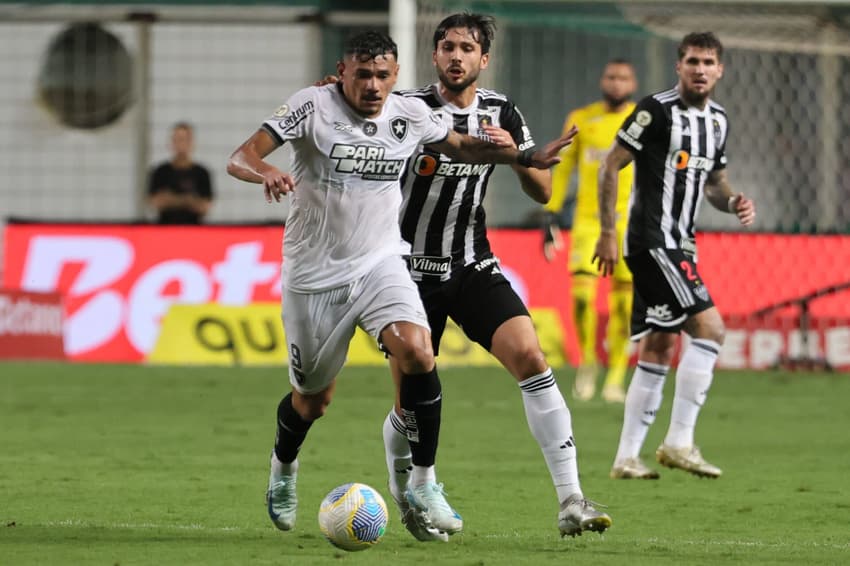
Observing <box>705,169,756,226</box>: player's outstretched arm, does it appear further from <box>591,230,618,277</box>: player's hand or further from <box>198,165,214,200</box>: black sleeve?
<box>198,165,214,200</box>: black sleeve

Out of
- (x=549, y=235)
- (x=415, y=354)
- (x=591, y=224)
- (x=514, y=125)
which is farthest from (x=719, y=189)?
(x=591, y=224)

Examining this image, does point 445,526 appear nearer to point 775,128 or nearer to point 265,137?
point 265,137

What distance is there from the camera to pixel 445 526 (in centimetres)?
683

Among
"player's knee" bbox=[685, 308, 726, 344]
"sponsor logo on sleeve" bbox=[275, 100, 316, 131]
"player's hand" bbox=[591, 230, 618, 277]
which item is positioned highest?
"sponsor logo on sleeve" bbox=[275, 100, 316, 131]

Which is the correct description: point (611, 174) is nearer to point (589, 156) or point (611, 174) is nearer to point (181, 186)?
point (589, 156)

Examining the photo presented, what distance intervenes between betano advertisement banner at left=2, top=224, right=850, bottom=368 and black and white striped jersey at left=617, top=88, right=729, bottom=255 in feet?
21.7

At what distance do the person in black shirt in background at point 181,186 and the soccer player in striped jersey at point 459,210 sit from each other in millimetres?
9524

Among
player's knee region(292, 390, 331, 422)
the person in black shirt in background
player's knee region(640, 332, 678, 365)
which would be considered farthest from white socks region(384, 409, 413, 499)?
the person in black shirt in background

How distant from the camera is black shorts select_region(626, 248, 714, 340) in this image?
29.5ft

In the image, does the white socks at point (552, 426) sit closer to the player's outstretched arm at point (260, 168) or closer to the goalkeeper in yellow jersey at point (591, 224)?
the player's outstretched arm at point (260, 168)

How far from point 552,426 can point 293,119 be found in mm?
1514

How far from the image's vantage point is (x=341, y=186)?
686cm

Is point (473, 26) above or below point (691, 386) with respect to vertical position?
above

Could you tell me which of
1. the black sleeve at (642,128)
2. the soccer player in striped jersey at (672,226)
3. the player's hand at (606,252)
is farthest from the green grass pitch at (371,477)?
the black sleeve at (642,128)
